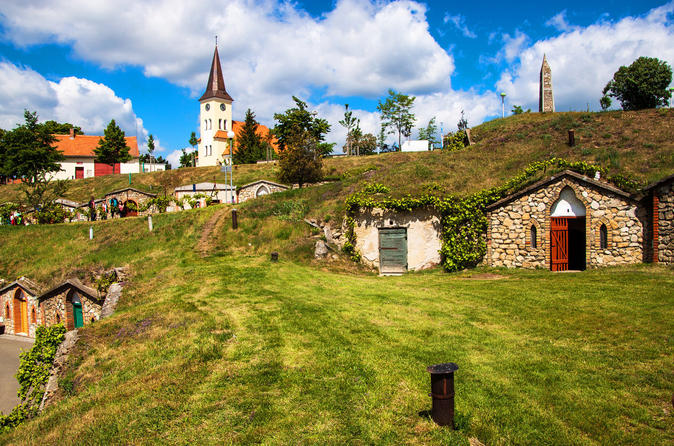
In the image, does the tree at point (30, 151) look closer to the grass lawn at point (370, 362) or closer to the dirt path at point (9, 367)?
the dirt path at point (9, 367)

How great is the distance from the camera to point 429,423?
5.18 meters

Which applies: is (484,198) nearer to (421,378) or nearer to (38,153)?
(421,378)

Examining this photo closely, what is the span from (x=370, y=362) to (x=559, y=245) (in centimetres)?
1310

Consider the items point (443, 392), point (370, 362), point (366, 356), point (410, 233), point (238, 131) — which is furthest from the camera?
point (238, 131)

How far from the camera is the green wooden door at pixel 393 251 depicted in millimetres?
19062

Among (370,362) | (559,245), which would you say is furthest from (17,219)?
(559,245)

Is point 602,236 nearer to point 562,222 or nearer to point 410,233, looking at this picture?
point 562,222

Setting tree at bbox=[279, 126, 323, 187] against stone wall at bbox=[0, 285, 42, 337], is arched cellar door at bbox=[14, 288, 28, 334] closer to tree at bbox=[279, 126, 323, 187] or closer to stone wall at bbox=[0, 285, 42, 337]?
stone wall at bbox=[0, 285, 42, 337]

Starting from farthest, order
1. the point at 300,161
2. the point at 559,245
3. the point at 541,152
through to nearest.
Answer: the point at 300,161, the point at 541,152, the point at 559,245

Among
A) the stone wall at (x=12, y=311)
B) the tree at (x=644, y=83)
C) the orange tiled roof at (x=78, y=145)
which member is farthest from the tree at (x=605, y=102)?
the orange tiled roof at (x=78, y=145)

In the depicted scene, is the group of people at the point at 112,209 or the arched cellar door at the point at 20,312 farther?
the group of people at the point at 112,209

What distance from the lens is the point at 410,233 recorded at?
19.1 m

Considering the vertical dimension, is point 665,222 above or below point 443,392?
above

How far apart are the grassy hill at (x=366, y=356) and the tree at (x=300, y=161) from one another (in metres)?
16.4
